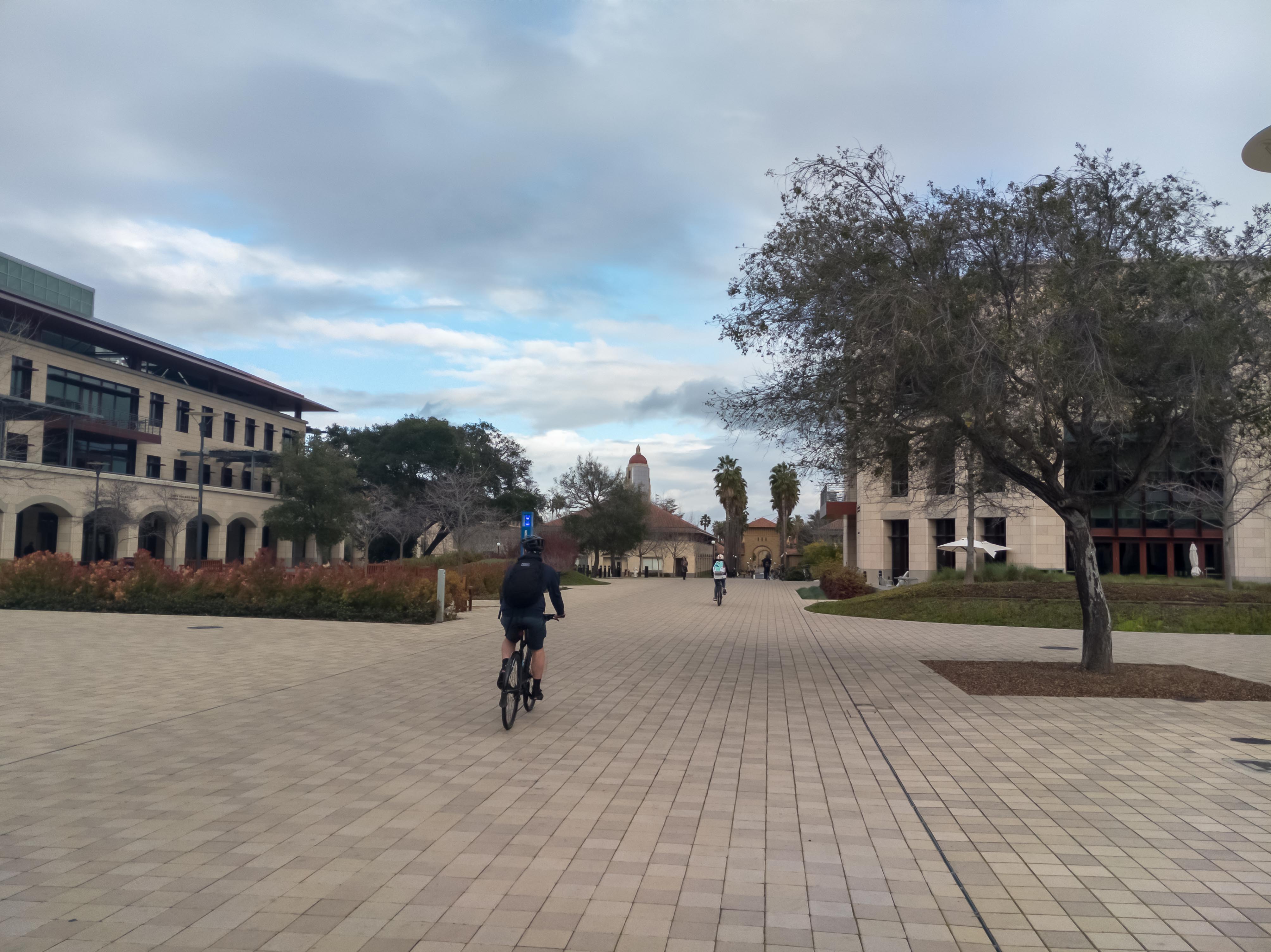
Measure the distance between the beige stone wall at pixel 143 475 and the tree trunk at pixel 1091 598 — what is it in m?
36.7

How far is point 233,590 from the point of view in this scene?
68.8 ft

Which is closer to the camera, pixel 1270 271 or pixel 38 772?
pixel 38 772

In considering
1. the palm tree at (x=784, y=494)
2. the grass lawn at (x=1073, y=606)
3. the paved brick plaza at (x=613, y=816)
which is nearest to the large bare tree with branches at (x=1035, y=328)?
the paved brick plaza at (x=613, y=816)

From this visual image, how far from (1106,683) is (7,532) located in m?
45.5

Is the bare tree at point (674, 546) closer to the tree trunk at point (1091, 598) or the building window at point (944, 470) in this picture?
the building window at point (944, 470)

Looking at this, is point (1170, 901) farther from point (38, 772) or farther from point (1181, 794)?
point (38, 772)

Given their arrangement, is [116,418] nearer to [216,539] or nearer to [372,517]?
[216,539]

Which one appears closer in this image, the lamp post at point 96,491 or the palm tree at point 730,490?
the lamp post at point 96,491

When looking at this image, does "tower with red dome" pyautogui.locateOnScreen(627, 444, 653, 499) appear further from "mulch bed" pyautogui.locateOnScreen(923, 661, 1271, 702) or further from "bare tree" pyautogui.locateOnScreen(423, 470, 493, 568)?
"mulch bed" pyautogui.locateOnScreen(923, 661, 1271, 702)

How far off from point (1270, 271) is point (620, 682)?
936 cm

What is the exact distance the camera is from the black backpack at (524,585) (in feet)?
28.2

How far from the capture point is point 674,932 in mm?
3916

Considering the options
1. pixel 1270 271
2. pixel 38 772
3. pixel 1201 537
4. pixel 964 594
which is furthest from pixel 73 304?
pixel 1201 537

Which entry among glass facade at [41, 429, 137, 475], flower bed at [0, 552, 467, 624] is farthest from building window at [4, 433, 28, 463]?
flower bed at [0, 552, 467, 624]
